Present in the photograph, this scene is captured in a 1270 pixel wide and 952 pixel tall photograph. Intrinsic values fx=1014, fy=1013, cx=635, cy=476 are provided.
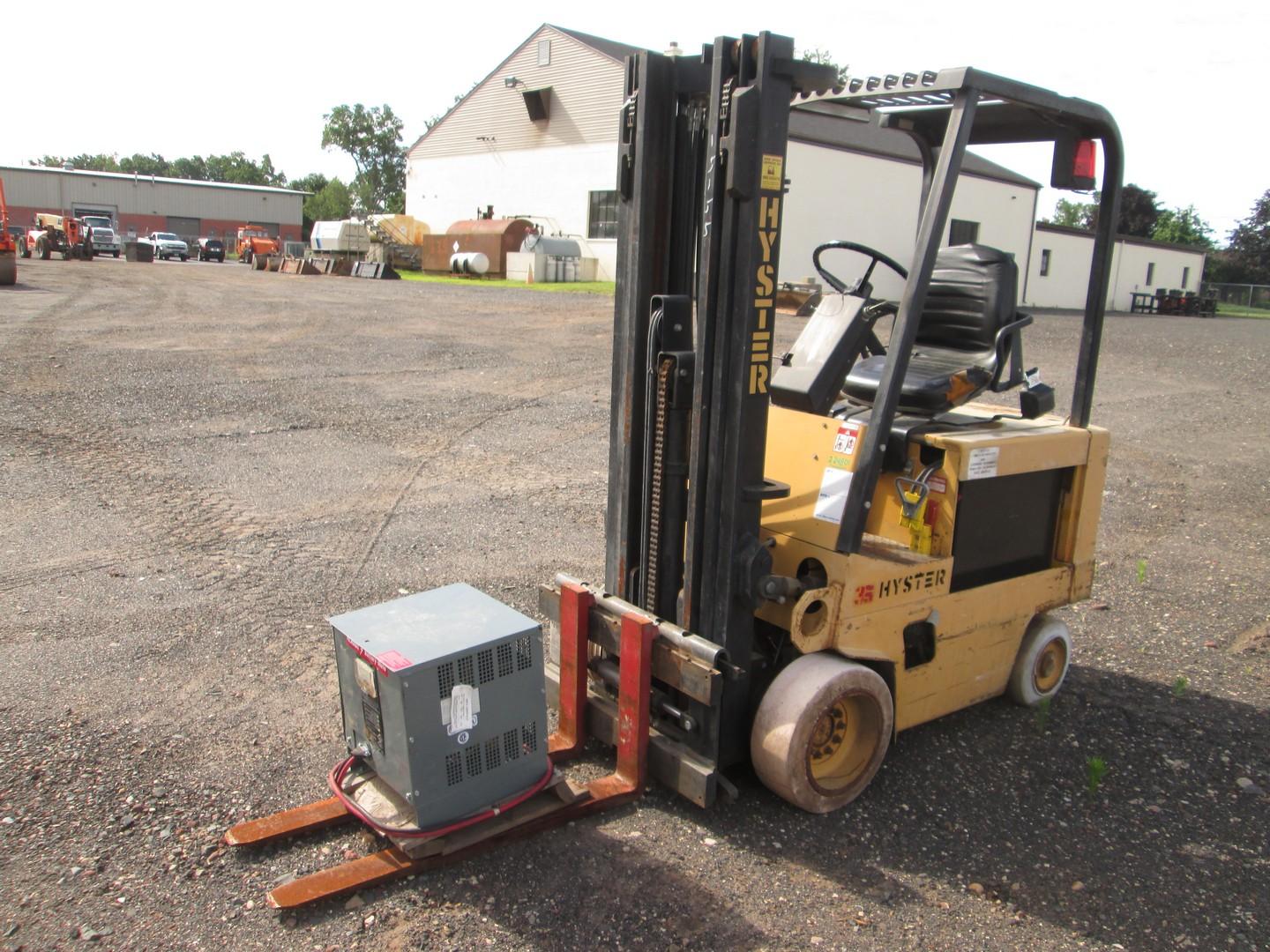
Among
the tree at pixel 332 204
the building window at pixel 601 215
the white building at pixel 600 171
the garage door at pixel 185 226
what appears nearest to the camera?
the white building at pixel 600 171

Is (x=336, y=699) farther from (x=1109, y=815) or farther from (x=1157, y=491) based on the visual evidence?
(x=1157, y=491)

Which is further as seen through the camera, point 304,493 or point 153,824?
point 304,493

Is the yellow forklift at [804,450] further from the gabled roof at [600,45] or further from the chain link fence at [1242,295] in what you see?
the chain link fence at [1242,295]

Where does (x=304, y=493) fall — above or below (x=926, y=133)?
below

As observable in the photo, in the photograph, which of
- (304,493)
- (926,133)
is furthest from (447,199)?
(926,133)

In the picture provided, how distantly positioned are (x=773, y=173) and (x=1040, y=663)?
2746 millimetres

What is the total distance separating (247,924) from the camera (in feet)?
10.1

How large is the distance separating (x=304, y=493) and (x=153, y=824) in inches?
185

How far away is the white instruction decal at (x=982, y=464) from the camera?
402 cm

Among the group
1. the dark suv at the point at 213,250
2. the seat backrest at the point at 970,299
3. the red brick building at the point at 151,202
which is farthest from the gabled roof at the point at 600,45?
the red brick building at the point at 151,202

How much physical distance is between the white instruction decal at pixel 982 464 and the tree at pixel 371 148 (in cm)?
9004

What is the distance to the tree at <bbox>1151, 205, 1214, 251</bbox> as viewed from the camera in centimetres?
6819

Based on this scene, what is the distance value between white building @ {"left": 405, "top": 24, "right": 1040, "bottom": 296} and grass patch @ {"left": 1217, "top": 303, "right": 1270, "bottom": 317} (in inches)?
568

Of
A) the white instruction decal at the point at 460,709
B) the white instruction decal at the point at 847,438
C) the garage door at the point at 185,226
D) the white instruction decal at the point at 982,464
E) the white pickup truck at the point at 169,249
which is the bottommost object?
the white instruction decal at the point at 460,709
